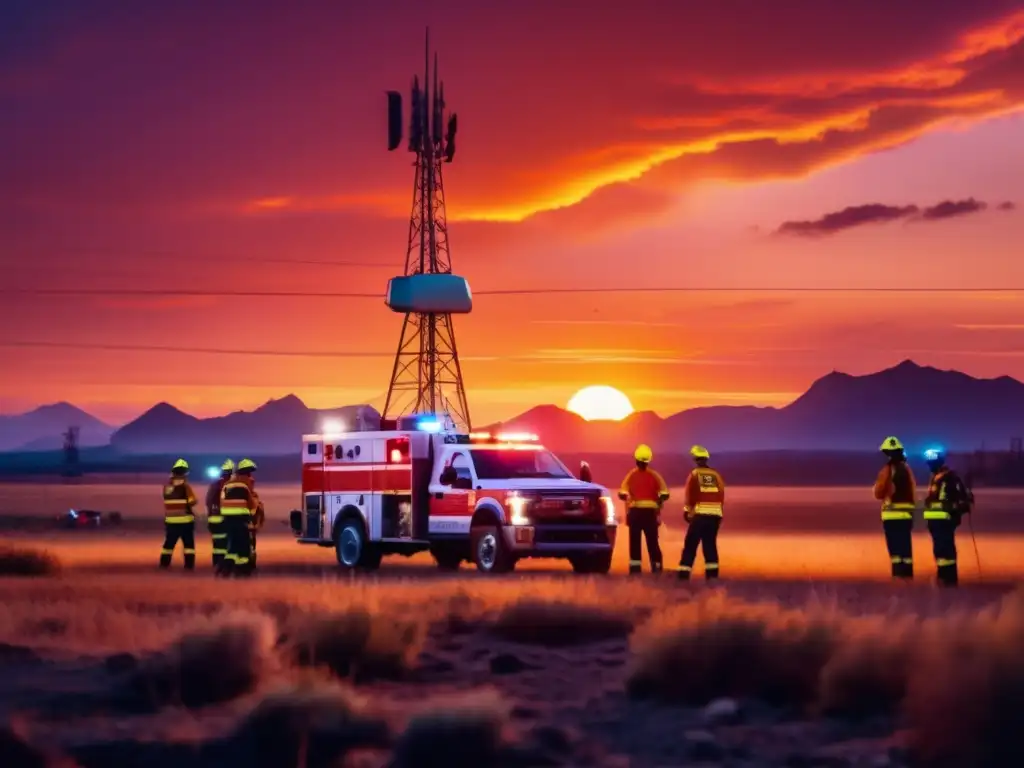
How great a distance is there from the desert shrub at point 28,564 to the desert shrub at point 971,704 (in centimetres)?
2137

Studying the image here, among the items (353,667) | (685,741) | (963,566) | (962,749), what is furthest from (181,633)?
(963,566)

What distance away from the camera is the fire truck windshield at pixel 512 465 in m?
29.9

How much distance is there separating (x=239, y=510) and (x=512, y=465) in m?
4.59

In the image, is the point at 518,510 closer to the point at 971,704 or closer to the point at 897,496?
the point at 897,496

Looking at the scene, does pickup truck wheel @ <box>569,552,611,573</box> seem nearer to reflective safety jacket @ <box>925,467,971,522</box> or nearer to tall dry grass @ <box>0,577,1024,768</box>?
reflective safety jacket @ <box>925,467,971,522</box>

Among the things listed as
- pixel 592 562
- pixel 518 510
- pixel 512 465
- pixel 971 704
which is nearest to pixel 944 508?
pixel 518 510

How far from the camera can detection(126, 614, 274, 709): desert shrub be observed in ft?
51.1

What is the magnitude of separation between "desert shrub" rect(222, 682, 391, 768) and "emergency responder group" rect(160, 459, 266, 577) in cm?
1344

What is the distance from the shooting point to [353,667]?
54.6ft

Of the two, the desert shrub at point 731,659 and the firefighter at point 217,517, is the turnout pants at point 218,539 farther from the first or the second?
the desert shrub at point 731,659

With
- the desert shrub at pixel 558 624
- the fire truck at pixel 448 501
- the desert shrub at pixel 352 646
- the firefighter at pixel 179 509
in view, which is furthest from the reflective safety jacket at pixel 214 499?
the desert shrub at pixel 352 646

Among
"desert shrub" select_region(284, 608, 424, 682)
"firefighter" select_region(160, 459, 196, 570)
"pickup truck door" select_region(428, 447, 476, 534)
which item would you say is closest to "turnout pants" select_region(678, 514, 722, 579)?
"pickup truck door" select_region(428, 447, 476, 534)

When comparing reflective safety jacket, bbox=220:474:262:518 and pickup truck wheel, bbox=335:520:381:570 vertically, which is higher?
reflective safety jacket, bbox=220:474:262:518

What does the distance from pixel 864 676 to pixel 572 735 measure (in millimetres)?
2235
